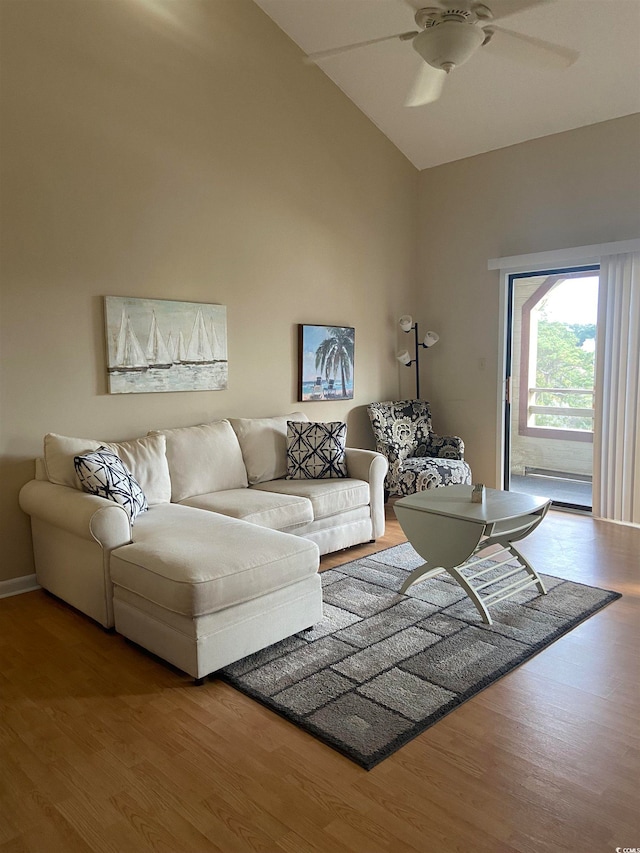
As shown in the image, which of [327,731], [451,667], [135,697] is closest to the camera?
[327,731]

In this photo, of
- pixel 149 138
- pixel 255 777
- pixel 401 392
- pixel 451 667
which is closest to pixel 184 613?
pixel 255 777

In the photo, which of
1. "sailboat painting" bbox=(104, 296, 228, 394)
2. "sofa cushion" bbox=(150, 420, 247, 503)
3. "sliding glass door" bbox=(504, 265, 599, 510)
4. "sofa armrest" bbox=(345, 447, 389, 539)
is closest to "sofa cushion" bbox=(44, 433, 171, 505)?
"sofa cushion" bbox=(150, 420, 247, 503)

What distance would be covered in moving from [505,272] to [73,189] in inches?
137

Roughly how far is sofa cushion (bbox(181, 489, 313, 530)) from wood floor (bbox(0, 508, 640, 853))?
99 centimetres

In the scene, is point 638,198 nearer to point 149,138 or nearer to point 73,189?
point 149,138

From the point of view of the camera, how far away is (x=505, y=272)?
17.7ft

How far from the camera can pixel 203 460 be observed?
4.00m

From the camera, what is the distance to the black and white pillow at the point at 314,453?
4367 mm

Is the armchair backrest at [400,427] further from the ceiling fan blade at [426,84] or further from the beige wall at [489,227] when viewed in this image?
the ceiling fan blade at [426,84]

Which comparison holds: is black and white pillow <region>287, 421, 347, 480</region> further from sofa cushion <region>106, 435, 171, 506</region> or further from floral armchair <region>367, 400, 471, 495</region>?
sofa cushion <region>106, 435, 171, 506</region>

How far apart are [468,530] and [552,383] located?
109 inches

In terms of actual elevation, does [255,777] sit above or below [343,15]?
below

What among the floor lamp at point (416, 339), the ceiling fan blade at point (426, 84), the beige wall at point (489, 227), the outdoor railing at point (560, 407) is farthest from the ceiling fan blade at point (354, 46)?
Result: the outdoor railing at point (560, 407)

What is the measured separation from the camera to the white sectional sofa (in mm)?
2551
